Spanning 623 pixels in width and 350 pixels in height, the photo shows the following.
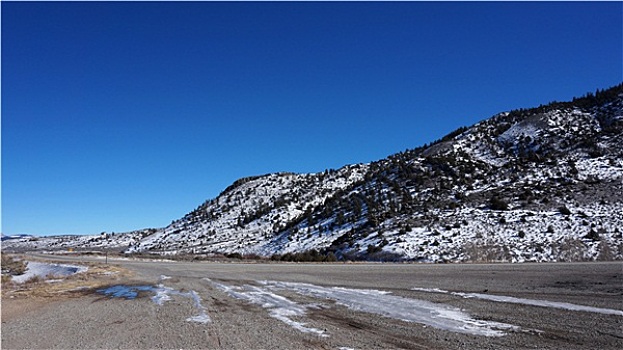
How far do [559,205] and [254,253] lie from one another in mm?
31816

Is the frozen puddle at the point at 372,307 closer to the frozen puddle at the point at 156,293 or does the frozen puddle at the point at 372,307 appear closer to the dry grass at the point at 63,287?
the frozen puddle at the point at 156,293

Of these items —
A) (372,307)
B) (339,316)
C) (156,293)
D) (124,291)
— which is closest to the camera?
(339,316)

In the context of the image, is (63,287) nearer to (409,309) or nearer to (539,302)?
(409,309)

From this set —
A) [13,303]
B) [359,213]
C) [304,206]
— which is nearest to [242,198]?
[304,206]

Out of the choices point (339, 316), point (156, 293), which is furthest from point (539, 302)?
point (156, 293)

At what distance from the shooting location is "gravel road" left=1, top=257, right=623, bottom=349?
25.5 ft

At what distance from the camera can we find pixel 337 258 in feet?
120

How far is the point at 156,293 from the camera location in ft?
51.8

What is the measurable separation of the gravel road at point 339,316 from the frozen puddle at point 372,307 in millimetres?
29

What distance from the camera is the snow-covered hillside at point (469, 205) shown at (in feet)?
102

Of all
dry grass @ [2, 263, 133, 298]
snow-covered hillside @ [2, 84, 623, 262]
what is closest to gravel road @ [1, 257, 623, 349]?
dry grass @ [2, 263, 133, 298]

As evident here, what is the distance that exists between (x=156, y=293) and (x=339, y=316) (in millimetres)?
8457

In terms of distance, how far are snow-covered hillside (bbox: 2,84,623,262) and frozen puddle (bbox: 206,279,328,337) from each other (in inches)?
670

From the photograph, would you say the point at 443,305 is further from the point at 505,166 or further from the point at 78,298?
the point at 505,166
